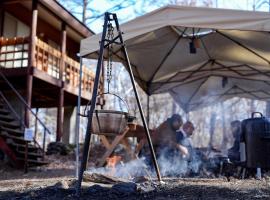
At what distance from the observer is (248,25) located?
642 centimetres

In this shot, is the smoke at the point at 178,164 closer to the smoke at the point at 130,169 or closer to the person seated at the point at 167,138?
the person seated at the point at 167,138

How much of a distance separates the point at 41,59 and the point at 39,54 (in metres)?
0.39

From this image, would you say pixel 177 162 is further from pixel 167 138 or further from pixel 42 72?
pixel 42 72

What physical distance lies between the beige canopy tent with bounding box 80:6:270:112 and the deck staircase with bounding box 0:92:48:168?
3502 mm

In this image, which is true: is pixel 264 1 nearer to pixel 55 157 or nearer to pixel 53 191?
pixel 55 157

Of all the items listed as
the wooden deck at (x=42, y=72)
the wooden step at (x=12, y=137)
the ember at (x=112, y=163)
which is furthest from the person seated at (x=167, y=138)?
the wooden deck at (x=42, y=72)

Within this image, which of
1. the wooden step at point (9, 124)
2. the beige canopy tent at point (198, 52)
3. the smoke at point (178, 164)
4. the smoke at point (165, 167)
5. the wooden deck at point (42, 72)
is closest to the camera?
the beige canopy tent at point (198, 52)

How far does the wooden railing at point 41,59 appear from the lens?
13.9m

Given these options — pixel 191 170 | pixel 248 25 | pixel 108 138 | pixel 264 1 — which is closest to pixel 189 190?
pixel 248 25

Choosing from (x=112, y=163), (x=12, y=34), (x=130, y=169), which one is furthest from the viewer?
(x=12, y=34)

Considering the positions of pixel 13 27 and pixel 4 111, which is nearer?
pixel 4 111

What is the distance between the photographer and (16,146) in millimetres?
10984

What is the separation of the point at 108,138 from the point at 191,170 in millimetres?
2209

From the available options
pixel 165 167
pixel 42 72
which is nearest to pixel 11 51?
pixel 42 72
